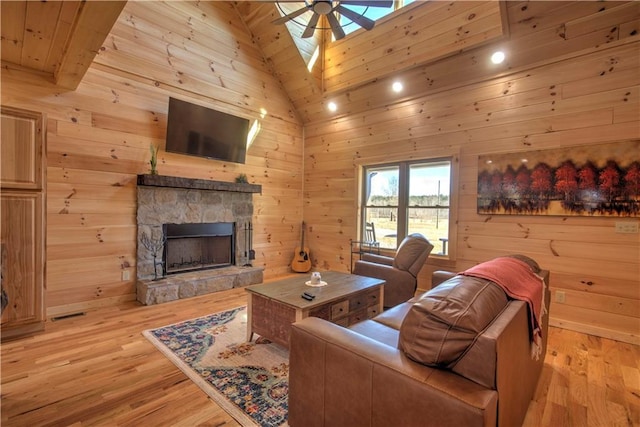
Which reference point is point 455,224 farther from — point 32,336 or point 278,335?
point 32,336

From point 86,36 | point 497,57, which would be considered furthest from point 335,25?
point 86,36

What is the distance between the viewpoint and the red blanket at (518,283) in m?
1.42

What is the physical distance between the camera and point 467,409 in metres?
0.95

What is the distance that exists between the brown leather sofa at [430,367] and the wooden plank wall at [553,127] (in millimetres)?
2305

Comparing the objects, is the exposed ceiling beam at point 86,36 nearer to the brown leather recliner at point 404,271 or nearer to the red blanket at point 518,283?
the red blanket at point 518,283

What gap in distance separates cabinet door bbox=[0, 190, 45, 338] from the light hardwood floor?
257mm

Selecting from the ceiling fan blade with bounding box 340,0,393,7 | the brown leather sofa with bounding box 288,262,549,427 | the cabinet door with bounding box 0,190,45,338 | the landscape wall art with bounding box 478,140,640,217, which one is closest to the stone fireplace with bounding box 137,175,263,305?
the cabinet door with bounding box 0,190,45,338

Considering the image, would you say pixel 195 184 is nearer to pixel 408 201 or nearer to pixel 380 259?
pixel 380 259

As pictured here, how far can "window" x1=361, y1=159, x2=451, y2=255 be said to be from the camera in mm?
4132

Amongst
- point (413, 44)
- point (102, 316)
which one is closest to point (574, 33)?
point (413, 44)

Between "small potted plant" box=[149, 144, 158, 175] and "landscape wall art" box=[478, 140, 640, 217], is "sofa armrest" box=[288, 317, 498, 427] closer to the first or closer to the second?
"landscape wall art" box=[478, 140, 640, 217]

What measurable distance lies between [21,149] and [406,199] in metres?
4.22

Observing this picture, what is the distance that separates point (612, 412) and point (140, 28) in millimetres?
5650

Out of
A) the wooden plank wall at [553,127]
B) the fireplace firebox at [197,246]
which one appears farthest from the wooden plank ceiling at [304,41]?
the fireplace firebox at [197,246]
